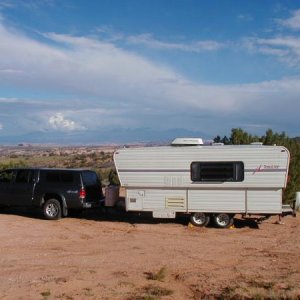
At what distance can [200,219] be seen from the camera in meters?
16.7

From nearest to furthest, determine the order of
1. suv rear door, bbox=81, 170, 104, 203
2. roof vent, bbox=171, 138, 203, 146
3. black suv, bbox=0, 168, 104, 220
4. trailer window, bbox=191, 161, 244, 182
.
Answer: trailer window, bbox=191, 161, 244, 182 < roof vent, bbox=171, 138, 203, 146 < black suv, bbox=0, 168, 104, 220 < suv rear door, bbox=81, 170, 104, 203

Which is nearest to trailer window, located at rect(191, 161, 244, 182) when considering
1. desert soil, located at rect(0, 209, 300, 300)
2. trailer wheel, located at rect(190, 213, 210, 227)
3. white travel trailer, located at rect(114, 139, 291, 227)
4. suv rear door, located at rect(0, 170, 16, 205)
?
white travel trailer, located at rect(114, 139, 291, 227)

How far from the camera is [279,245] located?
13.6 metres

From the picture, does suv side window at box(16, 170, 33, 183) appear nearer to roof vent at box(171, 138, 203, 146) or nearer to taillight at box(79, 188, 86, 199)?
taillight at box(79, 188, 86, 199)

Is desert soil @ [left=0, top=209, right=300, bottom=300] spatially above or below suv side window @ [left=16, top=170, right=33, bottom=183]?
below

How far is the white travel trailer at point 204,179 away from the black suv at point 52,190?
1.65 m

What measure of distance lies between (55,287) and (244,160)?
8499 mm

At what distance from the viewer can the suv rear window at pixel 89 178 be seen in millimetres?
17938

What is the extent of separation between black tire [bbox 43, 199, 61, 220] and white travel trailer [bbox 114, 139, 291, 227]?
8.61 feet

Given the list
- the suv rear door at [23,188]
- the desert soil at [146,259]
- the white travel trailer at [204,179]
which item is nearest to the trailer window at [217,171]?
the white travel trailer at [204,179]

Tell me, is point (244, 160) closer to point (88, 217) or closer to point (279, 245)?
point (279, 245)

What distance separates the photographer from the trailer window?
16.0 meters

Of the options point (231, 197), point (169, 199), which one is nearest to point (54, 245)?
point (169, 199)

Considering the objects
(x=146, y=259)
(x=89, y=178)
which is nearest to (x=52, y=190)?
(x=89, y=178)
